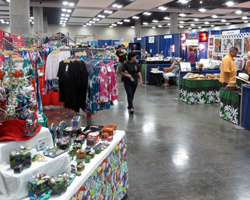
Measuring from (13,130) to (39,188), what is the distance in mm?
502

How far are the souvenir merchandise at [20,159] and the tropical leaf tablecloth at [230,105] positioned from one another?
4815 millimetres

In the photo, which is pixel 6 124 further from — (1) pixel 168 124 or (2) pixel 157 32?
(2) pixel 157 32

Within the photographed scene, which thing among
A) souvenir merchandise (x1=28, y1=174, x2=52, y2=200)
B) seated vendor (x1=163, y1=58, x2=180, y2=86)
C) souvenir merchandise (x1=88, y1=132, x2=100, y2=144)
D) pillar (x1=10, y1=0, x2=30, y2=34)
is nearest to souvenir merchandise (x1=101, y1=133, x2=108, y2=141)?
souvenir merchandise (x1=88, y1=132, x2=100, y2=144)

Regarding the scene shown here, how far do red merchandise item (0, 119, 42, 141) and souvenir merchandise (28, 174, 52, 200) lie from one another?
374 millimetres

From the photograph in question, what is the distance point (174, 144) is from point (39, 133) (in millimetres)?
3008

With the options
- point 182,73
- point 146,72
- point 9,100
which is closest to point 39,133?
point 9,100

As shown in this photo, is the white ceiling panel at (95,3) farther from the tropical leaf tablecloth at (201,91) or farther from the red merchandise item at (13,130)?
the red merchandise item at (13,130)

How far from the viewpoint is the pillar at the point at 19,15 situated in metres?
9.66

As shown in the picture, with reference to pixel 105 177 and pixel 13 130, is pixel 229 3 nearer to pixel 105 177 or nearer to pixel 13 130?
pixel 105 177

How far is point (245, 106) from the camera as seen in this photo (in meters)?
5.31

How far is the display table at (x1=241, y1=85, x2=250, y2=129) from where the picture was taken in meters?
5.23

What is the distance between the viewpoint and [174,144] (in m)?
4.59

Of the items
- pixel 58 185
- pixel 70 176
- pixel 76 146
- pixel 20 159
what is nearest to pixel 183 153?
pixel 76 146

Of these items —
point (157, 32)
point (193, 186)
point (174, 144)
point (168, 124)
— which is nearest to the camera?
point (193, 186)
